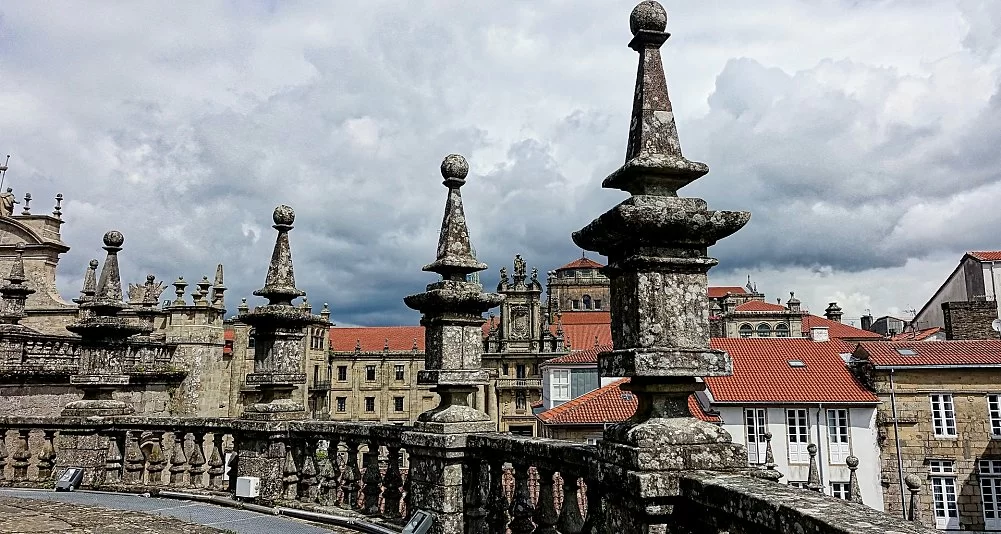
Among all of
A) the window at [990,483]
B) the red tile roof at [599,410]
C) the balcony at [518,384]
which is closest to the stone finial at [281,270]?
the red tile roof at [599,410]

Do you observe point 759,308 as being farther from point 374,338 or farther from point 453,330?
point 453,330

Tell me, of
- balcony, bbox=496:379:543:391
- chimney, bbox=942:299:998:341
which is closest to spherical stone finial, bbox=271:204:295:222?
chimney, bbox=942:299:998:341

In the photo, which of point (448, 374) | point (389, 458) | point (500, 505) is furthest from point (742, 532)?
point (389, 458)

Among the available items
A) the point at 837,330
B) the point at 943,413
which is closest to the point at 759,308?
the point at 837,330

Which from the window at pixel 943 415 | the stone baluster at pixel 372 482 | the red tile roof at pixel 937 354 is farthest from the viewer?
the window at pixel 943 415

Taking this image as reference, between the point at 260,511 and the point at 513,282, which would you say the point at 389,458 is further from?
the point at 513,282

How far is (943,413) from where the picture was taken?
29.0 metres

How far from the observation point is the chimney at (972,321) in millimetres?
35406

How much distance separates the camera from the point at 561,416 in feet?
86.1

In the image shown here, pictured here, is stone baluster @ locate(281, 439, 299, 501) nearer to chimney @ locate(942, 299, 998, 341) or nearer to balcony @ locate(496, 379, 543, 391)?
chimney @ locate(942, 299, 998, 341)

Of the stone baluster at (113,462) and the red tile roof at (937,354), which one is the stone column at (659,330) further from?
the red tile roof at (937,354)

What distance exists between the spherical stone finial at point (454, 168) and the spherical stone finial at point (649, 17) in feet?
9.93

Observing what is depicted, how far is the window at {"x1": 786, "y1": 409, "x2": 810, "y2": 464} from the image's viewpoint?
2758cm

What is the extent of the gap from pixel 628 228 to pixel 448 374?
3.21 meters
